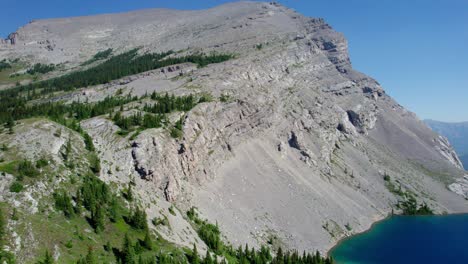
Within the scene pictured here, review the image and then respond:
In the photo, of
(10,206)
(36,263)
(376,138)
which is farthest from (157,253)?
(376,138)

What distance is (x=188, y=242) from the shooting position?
62062 millimetres

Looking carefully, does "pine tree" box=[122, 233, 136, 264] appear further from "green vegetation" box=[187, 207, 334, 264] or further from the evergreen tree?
"green vegetation" box=[187, 207, 334, 264]

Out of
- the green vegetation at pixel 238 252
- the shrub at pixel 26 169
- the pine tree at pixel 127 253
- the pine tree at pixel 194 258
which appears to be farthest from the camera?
the green vegetation at pixel 238 252

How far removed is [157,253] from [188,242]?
10.3 metres

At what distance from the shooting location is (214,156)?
98.8 metres

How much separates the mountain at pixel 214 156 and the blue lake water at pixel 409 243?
4636 millimetres

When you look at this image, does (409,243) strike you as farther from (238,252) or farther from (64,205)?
(64,205)

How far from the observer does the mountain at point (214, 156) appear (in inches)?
2071

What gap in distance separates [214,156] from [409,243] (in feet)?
191

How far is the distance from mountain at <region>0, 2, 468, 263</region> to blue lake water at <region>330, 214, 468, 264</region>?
4.64m

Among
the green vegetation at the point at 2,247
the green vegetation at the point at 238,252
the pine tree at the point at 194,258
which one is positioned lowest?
the green vegetation at the point at 238,252

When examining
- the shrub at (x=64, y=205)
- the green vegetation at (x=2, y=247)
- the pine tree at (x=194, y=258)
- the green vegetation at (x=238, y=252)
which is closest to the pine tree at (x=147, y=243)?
the pine tree at (x=194, y=258)

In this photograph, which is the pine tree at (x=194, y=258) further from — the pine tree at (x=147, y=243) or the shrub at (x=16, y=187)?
the shrub at (x=16, y=187)

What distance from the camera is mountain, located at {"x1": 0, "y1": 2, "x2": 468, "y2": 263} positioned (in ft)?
173
